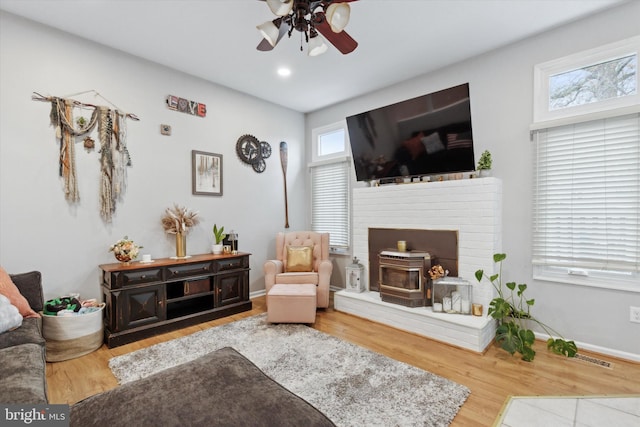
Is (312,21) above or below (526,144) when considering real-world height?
above

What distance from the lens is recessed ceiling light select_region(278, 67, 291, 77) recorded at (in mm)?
3650

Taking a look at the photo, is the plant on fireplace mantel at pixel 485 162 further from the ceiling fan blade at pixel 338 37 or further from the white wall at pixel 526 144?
the ceiling fan blade at pixel 338 37

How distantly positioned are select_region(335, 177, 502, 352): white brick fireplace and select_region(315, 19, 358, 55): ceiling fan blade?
182cm

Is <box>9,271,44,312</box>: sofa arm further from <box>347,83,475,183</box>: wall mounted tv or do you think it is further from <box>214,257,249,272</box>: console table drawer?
<box>347,83,475,183</box>: wall mounted tv

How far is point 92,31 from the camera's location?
2932 millimetres

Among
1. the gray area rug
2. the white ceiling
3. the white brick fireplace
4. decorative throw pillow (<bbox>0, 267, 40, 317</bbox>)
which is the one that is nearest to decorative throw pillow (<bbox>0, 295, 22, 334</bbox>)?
decorative throw pillow (<bbox>0, 267, 40, 317</bbox>)

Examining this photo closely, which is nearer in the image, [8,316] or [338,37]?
[8,316]

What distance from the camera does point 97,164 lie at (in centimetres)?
313

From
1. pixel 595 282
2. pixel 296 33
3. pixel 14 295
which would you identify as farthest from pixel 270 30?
pixel 595 282

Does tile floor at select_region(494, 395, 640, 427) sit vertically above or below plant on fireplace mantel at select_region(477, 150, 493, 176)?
below

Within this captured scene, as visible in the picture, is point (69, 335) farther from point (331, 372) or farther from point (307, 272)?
point (307, 272)

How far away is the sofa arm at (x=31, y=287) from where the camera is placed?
2447 mm

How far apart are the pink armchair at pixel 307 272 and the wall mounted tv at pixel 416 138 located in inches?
44.4

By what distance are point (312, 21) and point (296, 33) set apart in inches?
43.6
